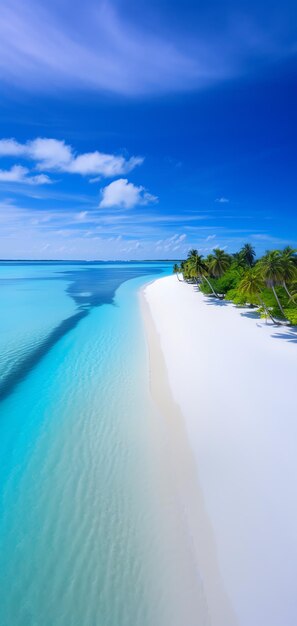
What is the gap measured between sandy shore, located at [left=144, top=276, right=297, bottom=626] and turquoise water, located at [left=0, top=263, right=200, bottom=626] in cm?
104

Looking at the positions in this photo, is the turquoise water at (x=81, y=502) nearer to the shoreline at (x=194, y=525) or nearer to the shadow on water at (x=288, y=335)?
the shoreline at (x=194, y=525)

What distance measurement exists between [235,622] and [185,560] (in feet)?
4.97

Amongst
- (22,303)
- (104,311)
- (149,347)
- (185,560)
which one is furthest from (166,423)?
(22,303)

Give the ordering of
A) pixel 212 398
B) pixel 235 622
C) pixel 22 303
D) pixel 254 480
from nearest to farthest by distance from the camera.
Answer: pixel 235 622
pixel 254 480
pixel 212 398
pixel 22 303

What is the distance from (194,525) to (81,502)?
3395 millimetres

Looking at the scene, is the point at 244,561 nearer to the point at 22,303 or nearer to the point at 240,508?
the point at 240,508

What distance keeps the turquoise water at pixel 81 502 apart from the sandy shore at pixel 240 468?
1.04 m

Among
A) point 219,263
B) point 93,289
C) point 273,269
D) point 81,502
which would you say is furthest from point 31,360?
point 93,289

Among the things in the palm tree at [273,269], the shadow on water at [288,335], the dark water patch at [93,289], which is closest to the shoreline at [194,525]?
the shadow on water at [288,335]

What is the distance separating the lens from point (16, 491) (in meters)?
9.05

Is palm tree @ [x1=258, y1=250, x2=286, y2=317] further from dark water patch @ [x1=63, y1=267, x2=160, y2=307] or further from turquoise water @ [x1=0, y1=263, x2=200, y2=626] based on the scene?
dark water patch @ [x1=63, y1=267, x2=160, y2=307]

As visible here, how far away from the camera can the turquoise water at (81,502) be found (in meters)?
6.10

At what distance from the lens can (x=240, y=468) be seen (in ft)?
29.0

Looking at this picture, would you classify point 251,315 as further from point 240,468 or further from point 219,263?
point 240,468
